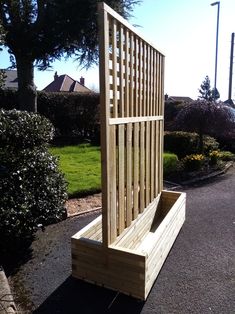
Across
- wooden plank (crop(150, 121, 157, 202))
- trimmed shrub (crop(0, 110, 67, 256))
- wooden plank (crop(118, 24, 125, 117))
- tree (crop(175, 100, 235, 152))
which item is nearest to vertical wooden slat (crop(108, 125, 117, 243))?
wooden plank (crop(118, 24, 125, 117))

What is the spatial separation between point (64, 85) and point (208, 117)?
24.6 m

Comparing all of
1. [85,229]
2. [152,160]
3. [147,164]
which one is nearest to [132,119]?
[147,164]

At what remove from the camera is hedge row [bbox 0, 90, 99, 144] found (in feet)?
44.3

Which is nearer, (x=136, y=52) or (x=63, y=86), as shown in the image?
(x=136, y=52)

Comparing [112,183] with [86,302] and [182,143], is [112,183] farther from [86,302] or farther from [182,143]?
[182,143]

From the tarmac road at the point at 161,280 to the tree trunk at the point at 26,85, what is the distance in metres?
8.34

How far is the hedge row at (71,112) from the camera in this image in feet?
44.3

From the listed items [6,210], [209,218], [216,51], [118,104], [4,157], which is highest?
[216,51]

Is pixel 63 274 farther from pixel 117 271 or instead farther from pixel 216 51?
pixel 216 51

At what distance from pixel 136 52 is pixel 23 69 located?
10.3 metres

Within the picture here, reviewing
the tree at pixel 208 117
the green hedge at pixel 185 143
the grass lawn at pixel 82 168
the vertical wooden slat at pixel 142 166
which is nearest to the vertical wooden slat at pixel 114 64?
the vertical wooden slat at pixel 142 166

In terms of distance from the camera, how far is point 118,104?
304 centimetres

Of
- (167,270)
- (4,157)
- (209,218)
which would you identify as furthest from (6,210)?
(209,218)

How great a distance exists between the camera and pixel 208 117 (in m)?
8.46
